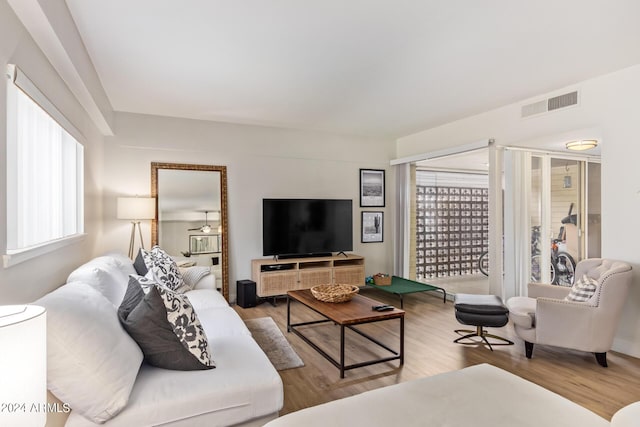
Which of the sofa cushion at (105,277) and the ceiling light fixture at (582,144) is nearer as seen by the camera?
the sofa cushion at (105,277)

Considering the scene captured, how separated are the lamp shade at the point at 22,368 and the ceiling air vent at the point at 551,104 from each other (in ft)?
14.5

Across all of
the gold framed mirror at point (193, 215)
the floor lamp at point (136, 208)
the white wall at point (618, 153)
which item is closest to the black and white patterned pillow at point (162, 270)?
the floor lamp at point (136, 208)

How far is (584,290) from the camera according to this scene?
3086 millimetres

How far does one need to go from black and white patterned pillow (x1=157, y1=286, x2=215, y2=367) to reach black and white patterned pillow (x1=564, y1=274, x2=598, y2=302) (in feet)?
10.0

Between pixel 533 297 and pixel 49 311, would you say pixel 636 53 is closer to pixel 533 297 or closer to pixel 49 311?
pixel 533 297

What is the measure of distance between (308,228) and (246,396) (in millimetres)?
3745

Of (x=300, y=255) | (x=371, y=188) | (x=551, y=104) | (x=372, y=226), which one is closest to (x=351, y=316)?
(x=300, y=255)

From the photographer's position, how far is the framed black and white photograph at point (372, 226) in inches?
240

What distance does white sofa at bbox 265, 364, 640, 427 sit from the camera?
49.8 inches

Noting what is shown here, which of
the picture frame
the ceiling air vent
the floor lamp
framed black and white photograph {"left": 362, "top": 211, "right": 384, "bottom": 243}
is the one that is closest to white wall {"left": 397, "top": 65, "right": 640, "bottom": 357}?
the ceiling air vent

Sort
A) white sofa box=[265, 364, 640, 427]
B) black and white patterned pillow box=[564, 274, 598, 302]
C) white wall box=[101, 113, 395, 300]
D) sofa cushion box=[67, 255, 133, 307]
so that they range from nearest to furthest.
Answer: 1. white sofa box=[265, 364, 640, 427]
2. sofa cushion box=[67, 255, 133, 307]
3. black and white patterned pillow box=[564, 274, 598, 302]
4. white wall box=[101, 113, 395, 300]

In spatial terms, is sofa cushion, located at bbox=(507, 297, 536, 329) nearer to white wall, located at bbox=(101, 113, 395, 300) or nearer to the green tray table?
the green tray table

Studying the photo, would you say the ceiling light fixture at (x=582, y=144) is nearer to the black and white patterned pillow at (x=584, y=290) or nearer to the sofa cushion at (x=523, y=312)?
Result: the black and white patterned pillow at (x=584, y=290)

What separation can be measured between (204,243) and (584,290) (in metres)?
4.34
